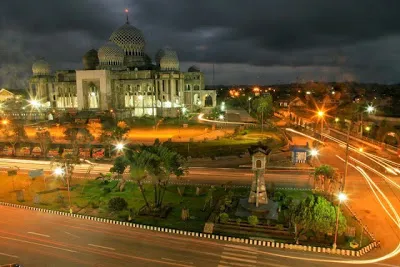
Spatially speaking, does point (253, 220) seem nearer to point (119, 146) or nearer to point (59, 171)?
point (59, 171)

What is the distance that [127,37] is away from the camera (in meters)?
97.2

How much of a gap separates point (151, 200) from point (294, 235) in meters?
14.1

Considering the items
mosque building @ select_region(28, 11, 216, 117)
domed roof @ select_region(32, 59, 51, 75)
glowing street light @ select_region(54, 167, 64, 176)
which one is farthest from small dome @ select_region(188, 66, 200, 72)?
glowing street light @ select_region(54, 167, 64, 176)

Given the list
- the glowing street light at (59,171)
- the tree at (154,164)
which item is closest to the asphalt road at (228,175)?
the glowing street light at (59,171)

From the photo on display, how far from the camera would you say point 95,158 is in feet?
159

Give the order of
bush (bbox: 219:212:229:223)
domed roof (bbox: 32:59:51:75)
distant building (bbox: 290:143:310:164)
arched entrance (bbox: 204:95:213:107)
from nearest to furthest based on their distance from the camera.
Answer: bush (bbox: 219:212:229:223)
distant building (bbox: 290:143:310:164)
domed roof (bbox: 32:59:51:75)
arched entrance (bbox: 204:95:213:107)

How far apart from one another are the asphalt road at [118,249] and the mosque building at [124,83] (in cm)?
6170

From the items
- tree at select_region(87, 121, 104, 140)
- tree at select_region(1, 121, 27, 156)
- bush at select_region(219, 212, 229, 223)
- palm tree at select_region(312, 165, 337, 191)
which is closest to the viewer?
bush at select_region(219, 212, 229, 223)

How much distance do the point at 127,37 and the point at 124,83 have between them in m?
15.0

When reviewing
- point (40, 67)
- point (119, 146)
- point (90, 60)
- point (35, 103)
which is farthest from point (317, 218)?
point (40, 67)

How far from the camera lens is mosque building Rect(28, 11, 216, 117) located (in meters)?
90.4

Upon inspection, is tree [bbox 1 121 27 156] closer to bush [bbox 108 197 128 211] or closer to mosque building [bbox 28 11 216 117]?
mosque building [bbox 28 11 216 117]

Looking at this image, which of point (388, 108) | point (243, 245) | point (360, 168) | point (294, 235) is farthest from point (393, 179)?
point (388, 108)

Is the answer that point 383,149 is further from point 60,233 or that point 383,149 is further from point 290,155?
point 60,233
